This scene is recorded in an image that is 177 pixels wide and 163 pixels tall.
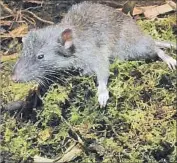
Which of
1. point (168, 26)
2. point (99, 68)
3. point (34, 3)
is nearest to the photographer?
point (99, 68)

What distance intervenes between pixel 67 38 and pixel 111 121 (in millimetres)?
630

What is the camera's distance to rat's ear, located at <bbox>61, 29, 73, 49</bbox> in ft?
14.3

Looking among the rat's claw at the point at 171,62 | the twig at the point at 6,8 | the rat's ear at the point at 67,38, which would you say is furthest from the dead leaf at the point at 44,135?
the twig at the point at 6,8

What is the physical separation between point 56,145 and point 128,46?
0.93 metres

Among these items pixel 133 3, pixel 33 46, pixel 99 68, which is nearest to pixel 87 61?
pixel 99 68

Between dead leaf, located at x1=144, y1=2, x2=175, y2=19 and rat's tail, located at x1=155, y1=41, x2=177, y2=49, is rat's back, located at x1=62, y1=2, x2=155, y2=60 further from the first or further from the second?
→ dead leaf, located at x1=144, y1=2, x2=175, y2=19

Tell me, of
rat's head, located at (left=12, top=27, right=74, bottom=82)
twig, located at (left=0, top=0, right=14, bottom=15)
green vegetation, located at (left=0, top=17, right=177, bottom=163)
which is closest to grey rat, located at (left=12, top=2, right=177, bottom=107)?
rat's head, located at (left=12, top=27, right=74, bottom=82)

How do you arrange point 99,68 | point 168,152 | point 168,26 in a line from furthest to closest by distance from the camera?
point 168,26
point 99,68
point 168,152

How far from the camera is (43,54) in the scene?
4.36 metres

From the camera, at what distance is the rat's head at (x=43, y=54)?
431 centimetres

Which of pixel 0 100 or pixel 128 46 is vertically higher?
pixel 128 46

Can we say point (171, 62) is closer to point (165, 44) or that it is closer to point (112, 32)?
point (165, 44)

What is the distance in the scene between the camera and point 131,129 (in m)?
4.22

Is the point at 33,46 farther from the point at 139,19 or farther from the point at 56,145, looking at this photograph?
the point at 139,19
